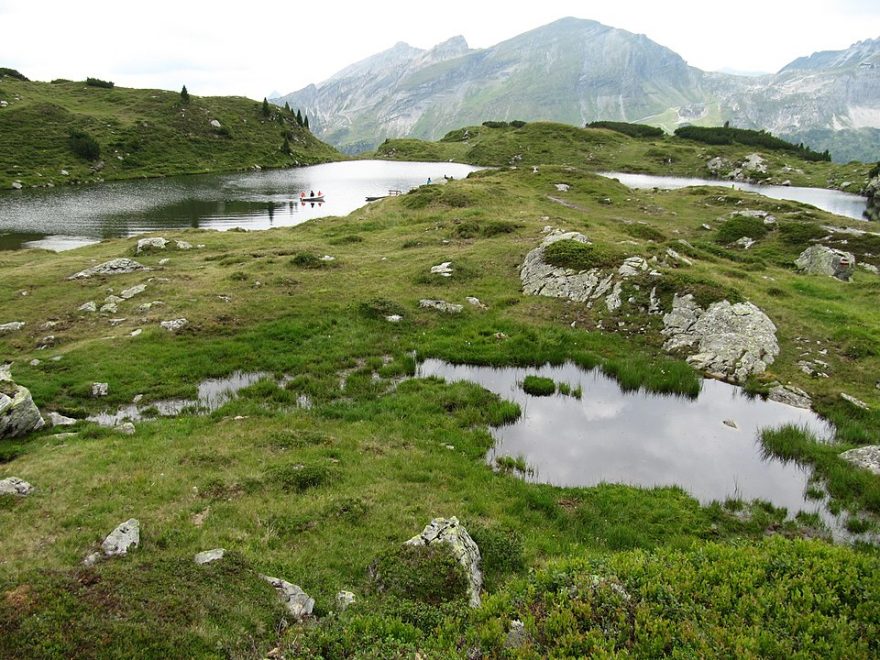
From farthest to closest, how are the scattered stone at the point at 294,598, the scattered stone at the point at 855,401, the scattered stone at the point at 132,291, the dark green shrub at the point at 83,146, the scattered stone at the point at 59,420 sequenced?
the dark green shrub at the point at 83,146, the scattered stone at the point at 132,291, the scattered stone at the point at 855,401, the scattered stone at the point at 59,420, the scattered stone at the point at 294,598

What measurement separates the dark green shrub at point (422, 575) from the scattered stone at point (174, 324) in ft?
76.2

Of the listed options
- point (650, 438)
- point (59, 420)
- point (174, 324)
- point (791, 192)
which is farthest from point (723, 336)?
point (791, 192)

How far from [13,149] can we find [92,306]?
125 metres

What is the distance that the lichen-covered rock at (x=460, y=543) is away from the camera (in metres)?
11.4

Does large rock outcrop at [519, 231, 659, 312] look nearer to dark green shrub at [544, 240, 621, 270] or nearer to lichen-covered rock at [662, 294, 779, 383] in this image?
dark green shrub at [544, 240, 621, 270]

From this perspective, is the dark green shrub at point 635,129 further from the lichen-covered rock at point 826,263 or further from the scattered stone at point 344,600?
the scattered stone at point 344,600

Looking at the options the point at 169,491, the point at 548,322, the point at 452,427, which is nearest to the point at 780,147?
the point at 548,322

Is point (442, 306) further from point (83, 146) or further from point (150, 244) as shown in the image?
point (83, 146)

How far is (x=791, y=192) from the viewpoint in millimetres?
108812

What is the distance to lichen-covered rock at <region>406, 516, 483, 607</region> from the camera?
11414 mm

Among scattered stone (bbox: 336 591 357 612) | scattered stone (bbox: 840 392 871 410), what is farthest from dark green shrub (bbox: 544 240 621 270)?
scattered stone (bbox: 336 591 357 612)

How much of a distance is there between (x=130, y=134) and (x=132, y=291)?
459ft

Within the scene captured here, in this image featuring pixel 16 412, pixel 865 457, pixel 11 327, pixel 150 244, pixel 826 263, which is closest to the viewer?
pixel 865 457

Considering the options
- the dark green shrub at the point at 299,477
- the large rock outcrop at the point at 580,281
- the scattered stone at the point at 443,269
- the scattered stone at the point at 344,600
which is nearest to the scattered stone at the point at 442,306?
the scattered stone at the point at 443,269
